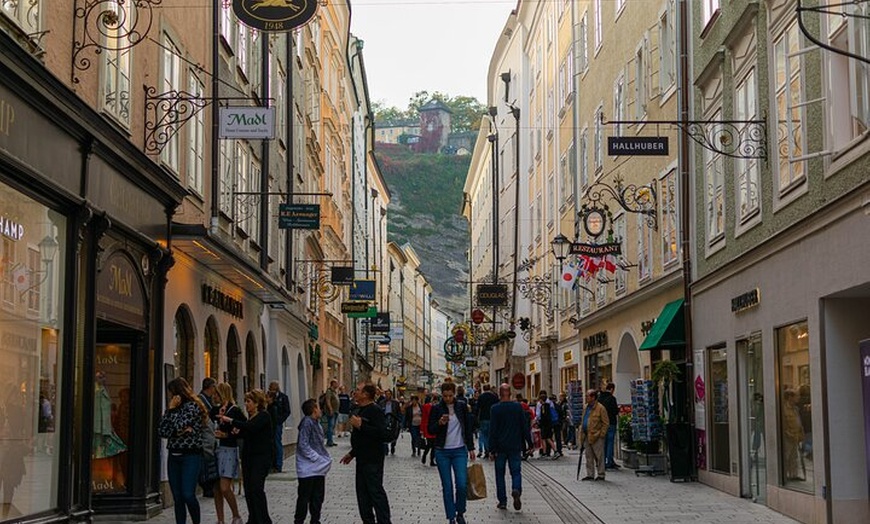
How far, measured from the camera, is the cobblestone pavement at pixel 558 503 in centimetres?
1650

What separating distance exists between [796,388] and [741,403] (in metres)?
3.23

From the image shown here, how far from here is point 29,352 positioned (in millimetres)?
12133

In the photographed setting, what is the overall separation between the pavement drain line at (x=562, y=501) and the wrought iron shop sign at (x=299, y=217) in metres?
6.58

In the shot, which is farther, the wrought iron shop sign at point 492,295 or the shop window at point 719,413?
the wrought iron shop sign at point 492,295

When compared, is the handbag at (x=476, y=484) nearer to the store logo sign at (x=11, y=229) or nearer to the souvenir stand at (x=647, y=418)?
the store logo sign at (x=11, y=229)

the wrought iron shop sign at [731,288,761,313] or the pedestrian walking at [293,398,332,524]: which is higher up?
the wrought iron shop sign at [731,288,761,313]

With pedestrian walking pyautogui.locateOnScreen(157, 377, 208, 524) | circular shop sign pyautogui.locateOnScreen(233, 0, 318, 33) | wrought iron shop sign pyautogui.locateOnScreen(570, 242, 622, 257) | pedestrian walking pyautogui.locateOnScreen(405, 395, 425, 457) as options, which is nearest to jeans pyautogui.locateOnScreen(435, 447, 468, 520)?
pedestrian walking pyautogui.locateOnScreen(157, 377, 208, 524)

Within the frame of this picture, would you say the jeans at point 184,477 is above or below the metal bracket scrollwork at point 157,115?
below

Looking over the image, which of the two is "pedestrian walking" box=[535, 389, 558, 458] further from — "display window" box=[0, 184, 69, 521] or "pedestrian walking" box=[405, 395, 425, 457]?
"display window" box=[0, 184, 69, 521]

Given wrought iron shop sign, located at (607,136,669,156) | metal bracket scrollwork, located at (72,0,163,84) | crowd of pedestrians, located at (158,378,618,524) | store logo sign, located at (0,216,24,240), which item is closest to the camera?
store logo sign, located at (0,216,24,240)

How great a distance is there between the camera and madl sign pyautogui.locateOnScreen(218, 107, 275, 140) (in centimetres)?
1825

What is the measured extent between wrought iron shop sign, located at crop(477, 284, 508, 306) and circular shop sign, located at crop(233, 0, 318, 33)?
102 feet

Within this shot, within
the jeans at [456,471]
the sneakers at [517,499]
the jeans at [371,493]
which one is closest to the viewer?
the jeans at [371,493]

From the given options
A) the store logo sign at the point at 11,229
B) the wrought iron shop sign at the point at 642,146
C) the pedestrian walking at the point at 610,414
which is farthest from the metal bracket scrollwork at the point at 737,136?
the store logo sign at the point at 11,229
